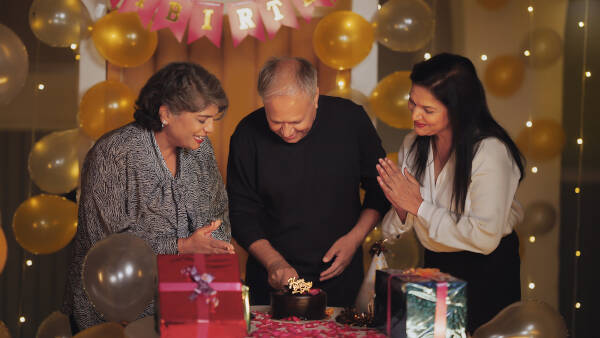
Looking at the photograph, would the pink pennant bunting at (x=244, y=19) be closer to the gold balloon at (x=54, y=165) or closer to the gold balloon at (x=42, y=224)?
the gold balloon at (x=54, y=165)

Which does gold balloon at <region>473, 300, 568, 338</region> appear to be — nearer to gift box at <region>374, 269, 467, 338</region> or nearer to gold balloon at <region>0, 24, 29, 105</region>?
gift box at <region>374, 269, 467, 338</region>

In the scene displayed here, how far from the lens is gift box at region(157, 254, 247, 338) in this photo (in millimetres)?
1540

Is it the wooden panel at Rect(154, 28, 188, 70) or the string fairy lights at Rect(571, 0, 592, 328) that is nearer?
the string fairy lights at Rect(571, 0, 592, 328)

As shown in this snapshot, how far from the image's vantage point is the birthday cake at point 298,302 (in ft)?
5.90

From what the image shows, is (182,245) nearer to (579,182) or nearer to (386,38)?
(386,38)

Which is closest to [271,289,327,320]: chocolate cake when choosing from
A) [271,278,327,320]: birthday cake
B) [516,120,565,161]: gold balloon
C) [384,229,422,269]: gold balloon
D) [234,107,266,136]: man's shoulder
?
[271,278,327,320]: birthday cake

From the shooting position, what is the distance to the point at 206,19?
3.09 metres

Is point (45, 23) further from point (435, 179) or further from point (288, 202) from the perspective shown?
point (435, 179)

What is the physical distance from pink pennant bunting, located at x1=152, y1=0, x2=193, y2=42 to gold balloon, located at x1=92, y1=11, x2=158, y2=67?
0.26 feet

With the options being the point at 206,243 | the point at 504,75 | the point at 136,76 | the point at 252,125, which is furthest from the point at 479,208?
the point at 136,76

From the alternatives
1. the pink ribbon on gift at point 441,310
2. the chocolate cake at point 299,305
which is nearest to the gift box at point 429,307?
the pink ribbon on gift at point 441,310

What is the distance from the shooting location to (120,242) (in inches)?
68.9

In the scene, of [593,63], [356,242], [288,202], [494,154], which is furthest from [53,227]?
[593,63]

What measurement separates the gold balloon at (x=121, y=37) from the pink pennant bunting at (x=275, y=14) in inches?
21.0
